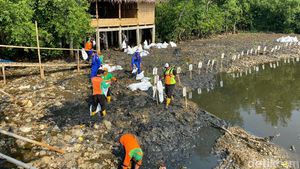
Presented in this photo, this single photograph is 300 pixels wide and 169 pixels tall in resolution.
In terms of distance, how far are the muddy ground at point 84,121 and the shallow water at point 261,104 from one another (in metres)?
1.03

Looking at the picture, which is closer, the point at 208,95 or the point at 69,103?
the point at 69,103

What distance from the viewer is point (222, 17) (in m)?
30.0

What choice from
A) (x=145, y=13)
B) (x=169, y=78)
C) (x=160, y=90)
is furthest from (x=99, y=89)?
Result: (x=145, y=13)

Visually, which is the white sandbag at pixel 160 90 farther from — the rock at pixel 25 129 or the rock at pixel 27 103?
the rock at pixel 27 103

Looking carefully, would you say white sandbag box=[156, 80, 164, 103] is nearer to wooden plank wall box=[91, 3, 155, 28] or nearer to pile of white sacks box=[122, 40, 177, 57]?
pile of white sacks box=[122, 40, 177, 57]

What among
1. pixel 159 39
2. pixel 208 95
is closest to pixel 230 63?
pixel 208 95

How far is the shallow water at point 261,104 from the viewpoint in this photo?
997 cm

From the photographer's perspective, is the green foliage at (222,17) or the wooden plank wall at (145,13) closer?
the wooden plank wall at (145,13)

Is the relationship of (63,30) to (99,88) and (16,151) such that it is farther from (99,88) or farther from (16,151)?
(16,151)

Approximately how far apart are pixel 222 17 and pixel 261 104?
62.5 ft

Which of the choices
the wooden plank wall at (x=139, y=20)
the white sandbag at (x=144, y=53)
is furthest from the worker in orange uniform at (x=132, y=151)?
the wooden plank wall at (x=139, y=20)

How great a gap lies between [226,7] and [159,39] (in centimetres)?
981

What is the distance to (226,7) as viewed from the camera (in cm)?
3067

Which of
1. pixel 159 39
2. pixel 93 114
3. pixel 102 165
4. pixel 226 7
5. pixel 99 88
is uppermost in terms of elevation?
pixel 226 7
